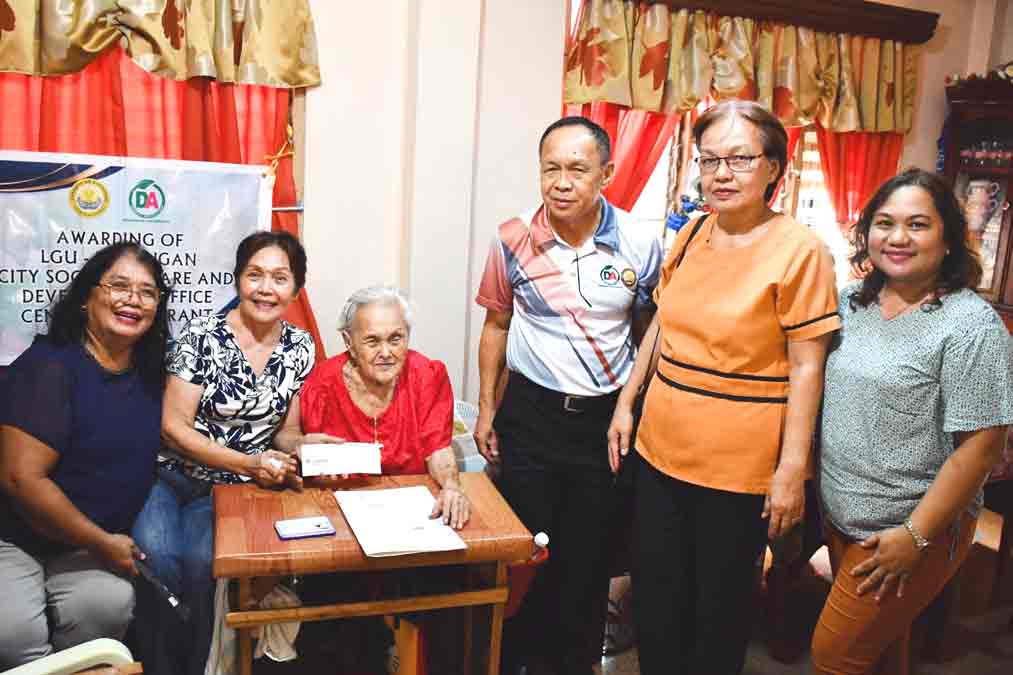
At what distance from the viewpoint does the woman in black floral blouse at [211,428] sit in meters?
2.04

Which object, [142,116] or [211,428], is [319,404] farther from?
[142,116]

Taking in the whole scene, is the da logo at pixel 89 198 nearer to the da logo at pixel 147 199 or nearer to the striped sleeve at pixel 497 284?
the da logo at pixel 147 199

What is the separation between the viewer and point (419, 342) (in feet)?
10.3

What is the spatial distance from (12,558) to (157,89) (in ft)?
5.05

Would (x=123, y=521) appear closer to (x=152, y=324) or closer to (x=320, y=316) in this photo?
(x=152, y=324)

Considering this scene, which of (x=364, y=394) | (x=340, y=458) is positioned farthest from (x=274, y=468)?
(x=364, y=394)

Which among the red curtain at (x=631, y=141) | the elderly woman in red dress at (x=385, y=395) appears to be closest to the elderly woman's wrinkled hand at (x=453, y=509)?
the elderly woman in red dress at (x=385, y=395)

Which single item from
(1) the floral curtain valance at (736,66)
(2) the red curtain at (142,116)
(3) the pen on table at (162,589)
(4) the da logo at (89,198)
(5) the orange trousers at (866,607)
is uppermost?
(1) the floral curtain valance at (736,66)

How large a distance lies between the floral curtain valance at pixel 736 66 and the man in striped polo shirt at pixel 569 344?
4.30 feet

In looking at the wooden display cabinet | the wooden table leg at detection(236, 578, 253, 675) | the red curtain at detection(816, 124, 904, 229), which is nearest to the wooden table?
the wooden table leg at detection(236, 578, 253, 675)

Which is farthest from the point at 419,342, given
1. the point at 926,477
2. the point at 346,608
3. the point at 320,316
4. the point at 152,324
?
the point at 926,477

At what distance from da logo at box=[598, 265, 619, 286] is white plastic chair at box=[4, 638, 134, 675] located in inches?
53.4

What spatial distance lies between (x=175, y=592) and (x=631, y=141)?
2.45 meters

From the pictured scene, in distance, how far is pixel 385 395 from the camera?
225cm
